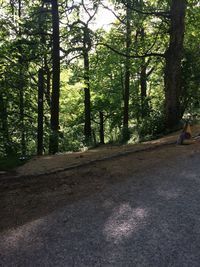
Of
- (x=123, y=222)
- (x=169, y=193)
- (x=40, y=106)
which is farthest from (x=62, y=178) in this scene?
(x=40, y=106)

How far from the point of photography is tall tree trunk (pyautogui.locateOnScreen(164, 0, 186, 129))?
10.4 meters

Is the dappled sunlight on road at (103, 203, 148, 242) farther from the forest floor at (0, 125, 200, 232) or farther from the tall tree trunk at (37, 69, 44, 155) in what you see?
the tall tree trunk at (37, 69, 44, 155)

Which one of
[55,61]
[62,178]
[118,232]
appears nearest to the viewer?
[118,232]

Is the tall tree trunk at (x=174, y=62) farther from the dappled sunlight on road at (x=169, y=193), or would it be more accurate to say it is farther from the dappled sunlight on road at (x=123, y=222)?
the dappled sunlight on road at (x=123, y=222)

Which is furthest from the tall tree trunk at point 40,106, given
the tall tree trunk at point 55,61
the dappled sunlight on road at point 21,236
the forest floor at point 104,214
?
the dappled sunlight on road at point 21,236

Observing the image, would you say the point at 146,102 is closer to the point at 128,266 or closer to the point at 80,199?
the point at 80,199

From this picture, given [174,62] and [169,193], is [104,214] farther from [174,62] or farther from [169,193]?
[174,62]

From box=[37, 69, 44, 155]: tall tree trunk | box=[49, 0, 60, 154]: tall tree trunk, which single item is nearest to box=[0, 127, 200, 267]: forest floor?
box=[37, 69, 44, 155]: tall tree trunk

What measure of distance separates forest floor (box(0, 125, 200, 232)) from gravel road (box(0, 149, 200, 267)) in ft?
1.02

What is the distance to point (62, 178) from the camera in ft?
18.0

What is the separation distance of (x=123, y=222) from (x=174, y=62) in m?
8.40

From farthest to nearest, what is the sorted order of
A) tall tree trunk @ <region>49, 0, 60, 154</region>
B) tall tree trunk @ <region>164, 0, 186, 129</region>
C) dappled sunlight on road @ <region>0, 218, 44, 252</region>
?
tall tree trunk @ <region>49, 0, 60, 154</region> < tall tree trunk @ <region>164, 0, 186, 129</region> < dappled sunlight on road @ <region>0, 218, 44, 252</region>

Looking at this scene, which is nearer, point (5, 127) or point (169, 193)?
point (169, 193)

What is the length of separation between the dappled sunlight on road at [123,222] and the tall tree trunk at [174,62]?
25.1ft
